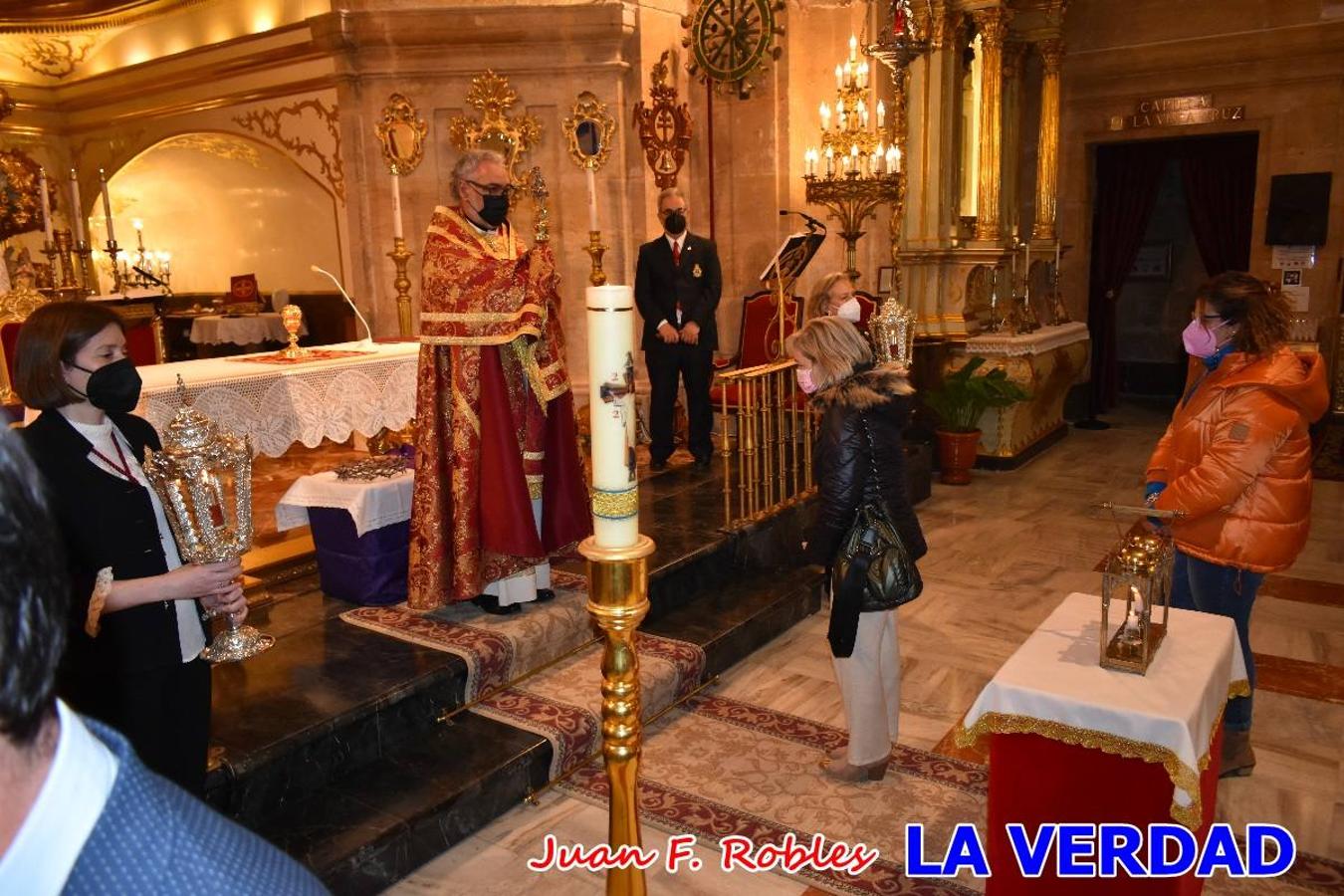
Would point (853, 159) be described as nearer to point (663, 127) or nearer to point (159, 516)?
point (663, 127)

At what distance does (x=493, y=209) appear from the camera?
13.2 feet

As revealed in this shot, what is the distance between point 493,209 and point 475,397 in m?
0.77

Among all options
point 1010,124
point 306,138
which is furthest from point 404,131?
point 1010,124

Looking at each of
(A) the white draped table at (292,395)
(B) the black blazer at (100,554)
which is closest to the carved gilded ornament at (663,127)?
(A) the white draped table at (292,395)

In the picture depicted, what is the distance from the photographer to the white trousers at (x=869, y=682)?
3.35 meters

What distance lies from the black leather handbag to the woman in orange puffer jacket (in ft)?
2.68

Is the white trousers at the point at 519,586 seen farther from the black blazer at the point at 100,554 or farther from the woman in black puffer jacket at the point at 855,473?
the black blazer at the point at 100,554

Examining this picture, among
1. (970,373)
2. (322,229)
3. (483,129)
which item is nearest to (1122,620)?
(970,373)

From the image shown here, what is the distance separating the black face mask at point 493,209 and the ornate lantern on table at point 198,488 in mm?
1880

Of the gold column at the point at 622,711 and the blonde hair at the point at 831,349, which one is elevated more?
the blonde hair at the point at 831,349

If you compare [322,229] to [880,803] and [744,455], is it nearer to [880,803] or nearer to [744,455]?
[744,455]

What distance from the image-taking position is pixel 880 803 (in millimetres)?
3354

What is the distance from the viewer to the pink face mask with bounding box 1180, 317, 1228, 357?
324cm

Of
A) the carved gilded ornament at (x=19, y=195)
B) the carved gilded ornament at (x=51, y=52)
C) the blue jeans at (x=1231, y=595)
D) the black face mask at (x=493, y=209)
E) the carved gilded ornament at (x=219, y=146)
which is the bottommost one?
the blue jeans at (x=1231, y=595)
